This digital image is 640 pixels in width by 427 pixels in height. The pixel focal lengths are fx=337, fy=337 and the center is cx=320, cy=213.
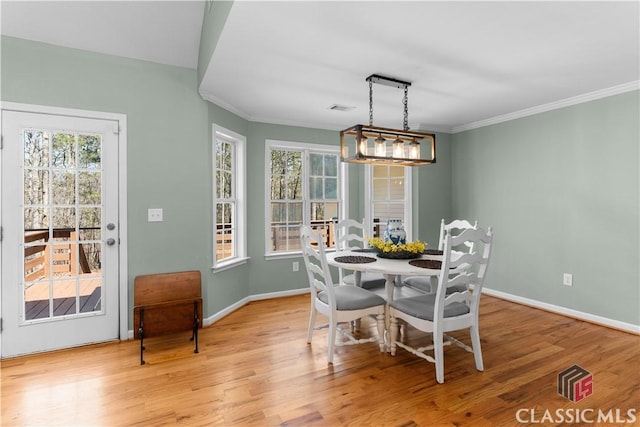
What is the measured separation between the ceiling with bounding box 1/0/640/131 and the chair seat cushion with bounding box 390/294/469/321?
1880 millimetres

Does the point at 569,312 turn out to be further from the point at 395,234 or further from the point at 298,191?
the point at 298,191

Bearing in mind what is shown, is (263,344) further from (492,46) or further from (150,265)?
(492,46)

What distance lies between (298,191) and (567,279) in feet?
10.9

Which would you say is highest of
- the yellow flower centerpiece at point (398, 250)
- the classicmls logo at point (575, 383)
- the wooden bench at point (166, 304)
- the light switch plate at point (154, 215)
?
the light switch plate at point (154, 215)

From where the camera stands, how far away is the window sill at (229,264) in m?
3.52

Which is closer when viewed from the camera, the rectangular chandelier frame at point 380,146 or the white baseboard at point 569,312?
the rectangular chandelier frame at point 380,146

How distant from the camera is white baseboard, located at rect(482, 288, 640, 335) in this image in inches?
128

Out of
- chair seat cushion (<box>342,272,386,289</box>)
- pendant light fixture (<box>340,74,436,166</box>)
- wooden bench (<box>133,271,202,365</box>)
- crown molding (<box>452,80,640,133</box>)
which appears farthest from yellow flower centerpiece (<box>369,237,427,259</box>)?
crown molding (<box>452,80,640,133</box>)

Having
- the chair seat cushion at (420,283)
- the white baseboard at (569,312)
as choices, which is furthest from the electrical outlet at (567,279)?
the chair seat cushion at (420,283)

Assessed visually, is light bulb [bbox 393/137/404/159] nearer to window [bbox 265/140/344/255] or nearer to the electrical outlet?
window [bbox 265/140/344/255]

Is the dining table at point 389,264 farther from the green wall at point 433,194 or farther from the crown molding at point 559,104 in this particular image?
the crown molding at point 559,104

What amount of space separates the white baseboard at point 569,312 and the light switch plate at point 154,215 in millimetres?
4148

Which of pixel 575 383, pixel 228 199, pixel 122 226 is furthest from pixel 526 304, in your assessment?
pixel 122 226

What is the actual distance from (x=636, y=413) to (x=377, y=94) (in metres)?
3.07
